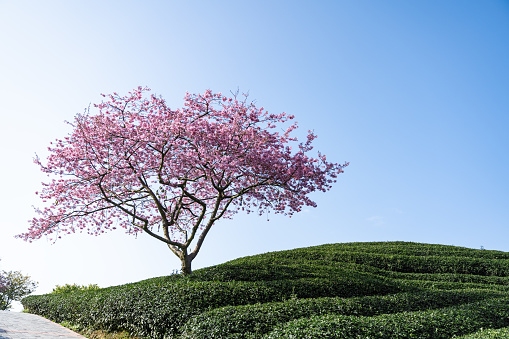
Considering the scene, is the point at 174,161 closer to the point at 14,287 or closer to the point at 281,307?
the point at 281,307

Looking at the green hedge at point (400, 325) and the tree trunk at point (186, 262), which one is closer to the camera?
the green hedge at point (400, 325)

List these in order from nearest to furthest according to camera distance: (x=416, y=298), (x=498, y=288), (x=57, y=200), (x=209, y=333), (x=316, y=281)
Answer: (x=209, y=333)
(x=416, y=298)
(x=316, y=281)
(x=57, y=200)
(x=498, y=288)

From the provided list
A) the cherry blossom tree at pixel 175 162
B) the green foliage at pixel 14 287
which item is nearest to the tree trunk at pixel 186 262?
the cherry blossom tree at pixel 175 162

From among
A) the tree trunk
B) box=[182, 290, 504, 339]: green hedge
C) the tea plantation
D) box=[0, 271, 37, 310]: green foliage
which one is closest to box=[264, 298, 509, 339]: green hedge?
the tea plantation

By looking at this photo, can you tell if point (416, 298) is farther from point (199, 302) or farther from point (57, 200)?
point (57, 200)

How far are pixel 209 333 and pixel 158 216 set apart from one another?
8.03 metres

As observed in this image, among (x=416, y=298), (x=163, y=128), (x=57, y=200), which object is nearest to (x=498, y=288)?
(x=416, y=298)

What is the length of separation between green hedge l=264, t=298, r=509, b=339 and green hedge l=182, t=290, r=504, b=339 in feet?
1.58

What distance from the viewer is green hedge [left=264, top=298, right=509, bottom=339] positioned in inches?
301

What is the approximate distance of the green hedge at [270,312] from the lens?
8133mm

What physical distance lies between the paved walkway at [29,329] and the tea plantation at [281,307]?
1.91 feet

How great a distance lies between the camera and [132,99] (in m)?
13.3

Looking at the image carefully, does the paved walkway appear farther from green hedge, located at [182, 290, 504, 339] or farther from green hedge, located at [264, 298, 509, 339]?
green hedge, located at [264, 298, 509, 339]

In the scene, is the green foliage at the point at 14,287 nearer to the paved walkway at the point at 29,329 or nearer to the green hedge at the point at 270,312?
the paved walkway at the point at 29,329
